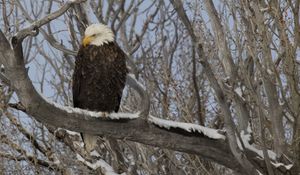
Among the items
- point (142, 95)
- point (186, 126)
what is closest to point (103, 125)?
point (142, 95)

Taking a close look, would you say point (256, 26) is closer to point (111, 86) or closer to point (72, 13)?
point (111, 86)

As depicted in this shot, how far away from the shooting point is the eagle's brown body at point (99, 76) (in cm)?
474

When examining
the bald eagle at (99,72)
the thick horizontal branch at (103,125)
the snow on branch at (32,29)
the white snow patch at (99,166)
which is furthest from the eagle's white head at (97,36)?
the snow on branch at (32,29)

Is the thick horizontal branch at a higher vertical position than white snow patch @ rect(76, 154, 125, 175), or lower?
higher

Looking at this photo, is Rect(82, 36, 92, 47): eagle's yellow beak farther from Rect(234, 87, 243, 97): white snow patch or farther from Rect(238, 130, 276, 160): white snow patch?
Rect(238, 130, 276, 160): white snow patch

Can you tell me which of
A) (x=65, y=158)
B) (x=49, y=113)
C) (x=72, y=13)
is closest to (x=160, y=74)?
(x=72, y=13)

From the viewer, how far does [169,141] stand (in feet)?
13.1

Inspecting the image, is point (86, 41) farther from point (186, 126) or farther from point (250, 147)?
point (250, 147)

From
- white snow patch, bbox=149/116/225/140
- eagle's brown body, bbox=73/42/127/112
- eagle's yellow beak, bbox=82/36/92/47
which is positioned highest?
eagle's yellow beak, bbox=82/36/92/47

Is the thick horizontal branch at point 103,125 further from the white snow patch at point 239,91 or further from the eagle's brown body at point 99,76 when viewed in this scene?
the eagle's brown body at point 99,76

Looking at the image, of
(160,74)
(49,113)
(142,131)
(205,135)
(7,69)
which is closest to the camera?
(7,69)

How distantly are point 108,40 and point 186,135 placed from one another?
133 centimetres

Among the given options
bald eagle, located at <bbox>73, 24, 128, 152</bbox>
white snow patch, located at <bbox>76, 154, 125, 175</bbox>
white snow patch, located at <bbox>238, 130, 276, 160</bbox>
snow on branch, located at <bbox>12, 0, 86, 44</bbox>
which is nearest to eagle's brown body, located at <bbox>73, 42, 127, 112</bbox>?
bald eagle, located at <bbox>73, 24, 128, 152</bbox>

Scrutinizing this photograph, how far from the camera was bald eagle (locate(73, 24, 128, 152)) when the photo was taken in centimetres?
474
